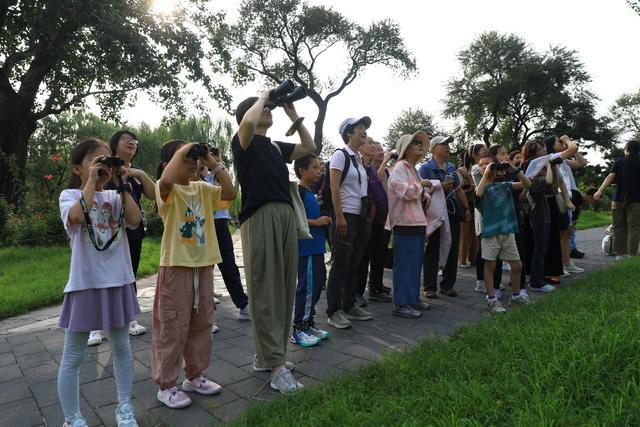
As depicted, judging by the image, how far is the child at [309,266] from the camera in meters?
3.92

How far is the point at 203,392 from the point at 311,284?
4.34 feet

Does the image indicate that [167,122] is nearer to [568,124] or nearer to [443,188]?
[443,188]

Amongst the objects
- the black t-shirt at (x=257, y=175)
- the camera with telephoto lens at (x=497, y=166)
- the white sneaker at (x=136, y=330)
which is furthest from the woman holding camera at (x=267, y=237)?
the camera with telephoto lens at (x=497, y=166)

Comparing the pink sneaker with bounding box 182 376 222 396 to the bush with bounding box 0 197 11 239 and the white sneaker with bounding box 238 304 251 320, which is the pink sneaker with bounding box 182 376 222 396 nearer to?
the white sneaker with bounding box 238 304 251 320

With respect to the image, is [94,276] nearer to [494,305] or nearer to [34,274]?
[494,305]

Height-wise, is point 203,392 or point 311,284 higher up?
point 311,284

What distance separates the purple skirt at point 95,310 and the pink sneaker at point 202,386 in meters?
0.69

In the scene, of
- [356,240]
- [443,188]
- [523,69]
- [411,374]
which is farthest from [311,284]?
[523,69]

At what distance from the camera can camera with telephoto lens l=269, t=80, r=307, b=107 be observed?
3006 mm

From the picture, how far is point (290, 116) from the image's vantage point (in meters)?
3.29

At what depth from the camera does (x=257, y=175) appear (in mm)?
3049

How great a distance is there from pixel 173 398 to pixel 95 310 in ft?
2.49

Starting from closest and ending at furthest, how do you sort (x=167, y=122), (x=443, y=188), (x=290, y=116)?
(x=290, y=116)
(x=443, y=188)
(x=167, y=122)

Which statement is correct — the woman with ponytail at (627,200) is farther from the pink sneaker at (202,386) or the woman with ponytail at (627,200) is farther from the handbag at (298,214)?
the pink sneaker at (202,386)
